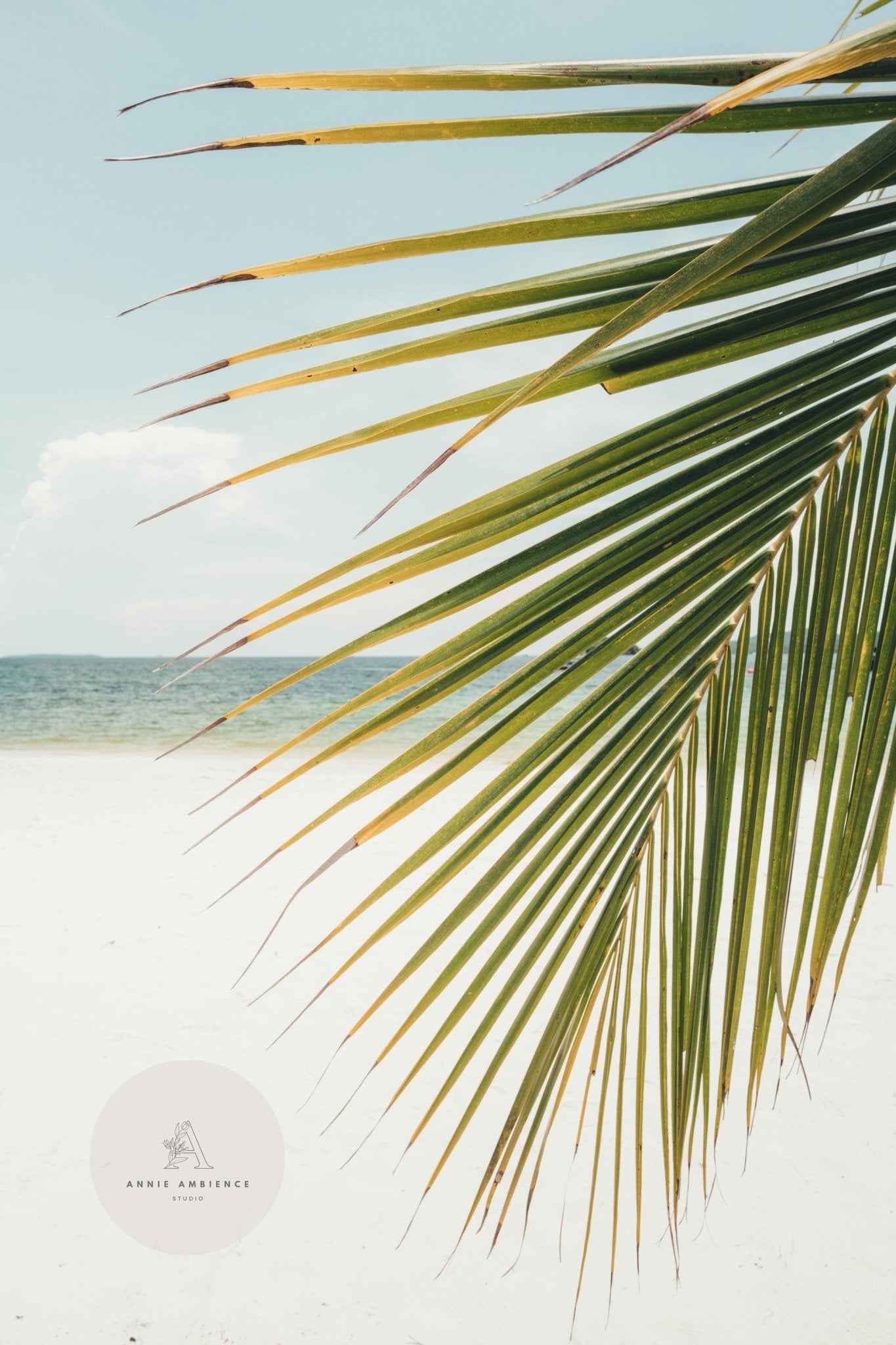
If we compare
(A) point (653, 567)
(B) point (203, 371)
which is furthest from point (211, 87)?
(A) point (653, 567)

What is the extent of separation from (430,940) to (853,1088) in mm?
2868

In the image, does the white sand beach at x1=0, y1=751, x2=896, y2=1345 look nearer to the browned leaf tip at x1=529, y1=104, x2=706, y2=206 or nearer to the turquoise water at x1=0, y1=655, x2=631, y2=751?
the browned leaf tip at x1=529, y1=104, x2=706, y2=206

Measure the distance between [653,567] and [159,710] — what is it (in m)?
21.9

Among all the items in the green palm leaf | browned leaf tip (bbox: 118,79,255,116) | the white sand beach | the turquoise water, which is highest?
browned leaf tip (bbox: 118,79,255,116)

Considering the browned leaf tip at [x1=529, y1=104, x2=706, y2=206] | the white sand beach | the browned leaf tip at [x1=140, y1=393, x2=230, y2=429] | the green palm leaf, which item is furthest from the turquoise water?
the browned leaf tip at [x1=529, y1=104, x2=706, y2=206]

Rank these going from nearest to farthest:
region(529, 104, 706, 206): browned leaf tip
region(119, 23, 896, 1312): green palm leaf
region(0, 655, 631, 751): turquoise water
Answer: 1. region(529, 104, 706, 206): browned leaf tip
2. region(119, 23, 896, 1312): green palm leaf
3. region(0, 655, 631, 751): turquoise water

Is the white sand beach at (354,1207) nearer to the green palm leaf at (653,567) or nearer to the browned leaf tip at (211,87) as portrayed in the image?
the green palm leaf at (653,567)

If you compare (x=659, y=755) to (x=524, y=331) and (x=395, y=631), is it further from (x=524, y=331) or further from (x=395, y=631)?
(x=524, y=331)

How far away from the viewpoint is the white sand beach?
1.89m

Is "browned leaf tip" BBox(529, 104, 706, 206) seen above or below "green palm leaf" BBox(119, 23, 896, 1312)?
above

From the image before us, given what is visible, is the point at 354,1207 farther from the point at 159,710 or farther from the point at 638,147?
Result: the point at 159,710

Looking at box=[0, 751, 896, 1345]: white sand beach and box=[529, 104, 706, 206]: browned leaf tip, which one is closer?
box=[529, 104, 706, 206]: browned leaf tip

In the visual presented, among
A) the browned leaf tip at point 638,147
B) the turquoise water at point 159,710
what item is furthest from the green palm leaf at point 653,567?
the turquoise water at point 159,710

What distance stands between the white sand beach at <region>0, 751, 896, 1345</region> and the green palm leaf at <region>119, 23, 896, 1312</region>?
1596 mm
